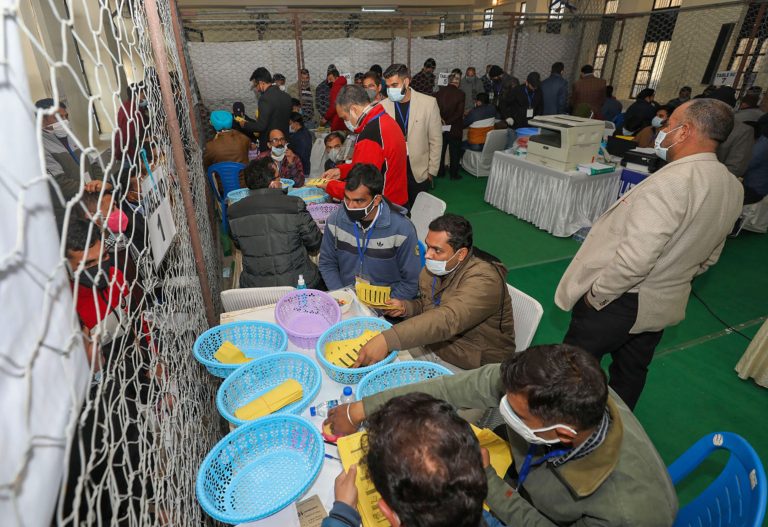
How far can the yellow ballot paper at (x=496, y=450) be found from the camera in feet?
4.71

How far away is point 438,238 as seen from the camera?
2.01 meters

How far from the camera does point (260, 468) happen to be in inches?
51.6

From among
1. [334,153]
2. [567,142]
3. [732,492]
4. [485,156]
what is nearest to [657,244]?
[732,492]

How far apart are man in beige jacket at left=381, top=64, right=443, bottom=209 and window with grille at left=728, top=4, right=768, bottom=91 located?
727cm

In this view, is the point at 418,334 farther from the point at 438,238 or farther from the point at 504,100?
the point at 504,100

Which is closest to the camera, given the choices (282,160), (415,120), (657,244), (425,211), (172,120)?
(172,120)

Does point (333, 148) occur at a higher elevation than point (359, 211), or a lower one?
lower

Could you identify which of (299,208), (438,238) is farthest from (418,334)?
(299,208)

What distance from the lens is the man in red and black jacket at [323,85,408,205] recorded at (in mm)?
3193

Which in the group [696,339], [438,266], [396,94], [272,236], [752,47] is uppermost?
[752,47]

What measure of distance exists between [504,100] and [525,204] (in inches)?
108

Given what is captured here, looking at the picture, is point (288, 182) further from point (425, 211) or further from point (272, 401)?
point (272, 401)

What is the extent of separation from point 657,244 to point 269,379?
5.85 ft

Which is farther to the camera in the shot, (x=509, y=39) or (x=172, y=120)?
(x=509, y=39)
